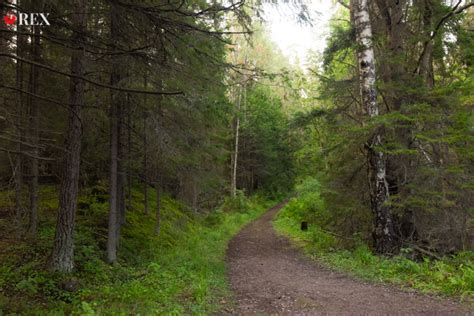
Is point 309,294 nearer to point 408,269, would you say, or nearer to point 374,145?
point 408,269

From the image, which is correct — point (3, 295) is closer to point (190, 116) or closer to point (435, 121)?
point (190, 116)

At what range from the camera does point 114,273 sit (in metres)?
7.34

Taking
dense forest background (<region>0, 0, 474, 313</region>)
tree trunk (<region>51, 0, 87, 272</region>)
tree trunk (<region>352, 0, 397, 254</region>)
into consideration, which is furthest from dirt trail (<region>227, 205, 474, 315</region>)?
tree trunk (<region>51, 0, 87, 272</region>)

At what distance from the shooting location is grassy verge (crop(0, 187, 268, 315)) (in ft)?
17.8

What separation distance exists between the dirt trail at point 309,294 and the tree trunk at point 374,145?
190cm

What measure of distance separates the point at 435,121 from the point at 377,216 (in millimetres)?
2793

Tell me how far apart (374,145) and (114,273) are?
697 cm

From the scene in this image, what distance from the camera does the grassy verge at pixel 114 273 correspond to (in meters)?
5.43

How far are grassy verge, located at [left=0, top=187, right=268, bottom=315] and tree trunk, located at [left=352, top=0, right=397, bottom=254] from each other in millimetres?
4279

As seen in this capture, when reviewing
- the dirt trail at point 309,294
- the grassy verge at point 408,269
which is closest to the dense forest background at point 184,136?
the grassy verge at point 408,269
